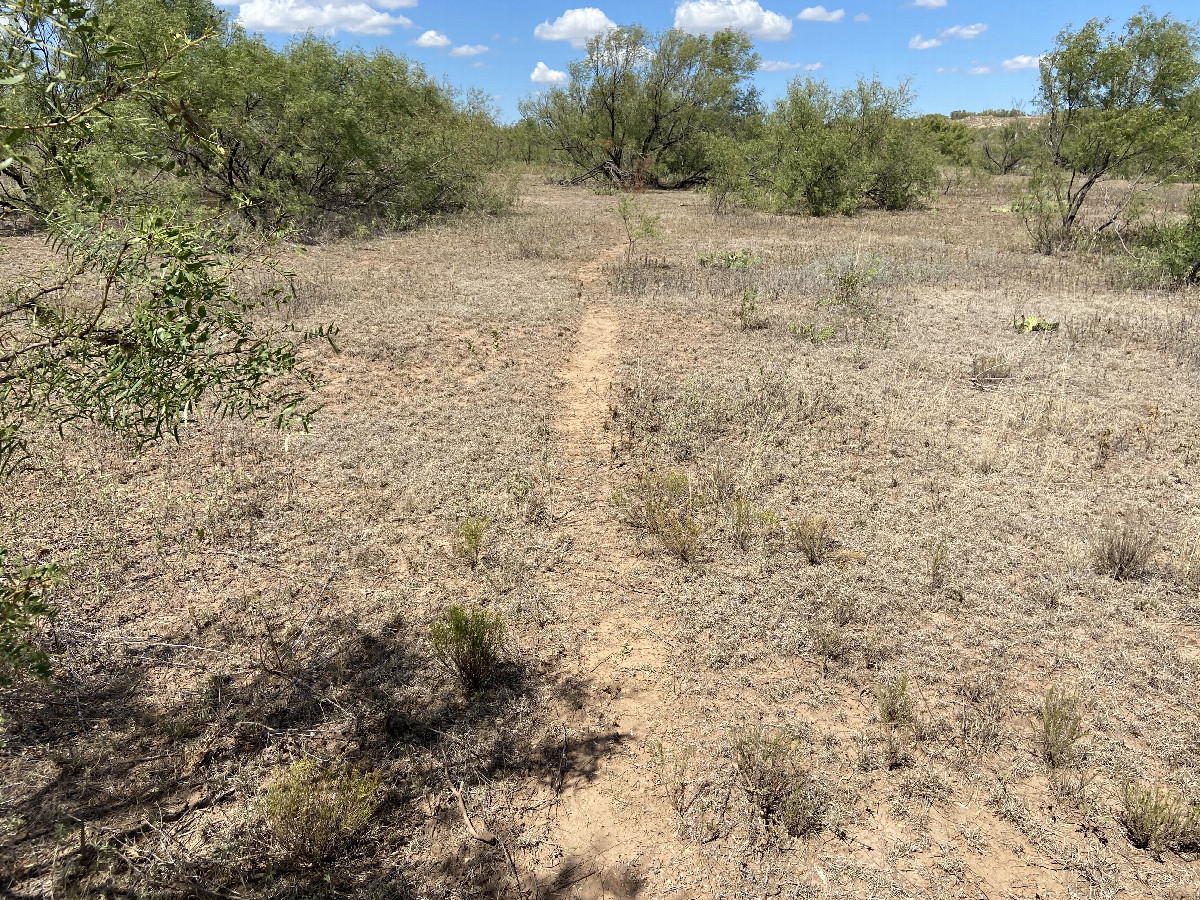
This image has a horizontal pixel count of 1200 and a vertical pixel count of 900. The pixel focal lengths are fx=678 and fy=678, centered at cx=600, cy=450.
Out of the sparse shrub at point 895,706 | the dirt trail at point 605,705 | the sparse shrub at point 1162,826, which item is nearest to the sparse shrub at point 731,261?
the dirt trail at point 605,705

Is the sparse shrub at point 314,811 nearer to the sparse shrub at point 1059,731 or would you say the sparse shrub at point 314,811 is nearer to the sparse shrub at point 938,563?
the sparse shrub at point 1059,731

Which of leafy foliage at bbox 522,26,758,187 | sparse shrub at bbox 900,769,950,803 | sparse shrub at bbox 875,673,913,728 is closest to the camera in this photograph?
sparse shrub at bbox 900,769,950,803

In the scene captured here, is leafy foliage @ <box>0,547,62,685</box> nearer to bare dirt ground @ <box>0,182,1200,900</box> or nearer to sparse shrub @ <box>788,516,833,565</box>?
bare dirt ground @ <box>0,182,1200,900</box>

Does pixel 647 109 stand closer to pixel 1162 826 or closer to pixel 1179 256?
pixel 1179 256

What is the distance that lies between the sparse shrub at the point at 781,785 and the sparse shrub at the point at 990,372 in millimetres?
5723

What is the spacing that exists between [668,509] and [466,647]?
2106 millimetres

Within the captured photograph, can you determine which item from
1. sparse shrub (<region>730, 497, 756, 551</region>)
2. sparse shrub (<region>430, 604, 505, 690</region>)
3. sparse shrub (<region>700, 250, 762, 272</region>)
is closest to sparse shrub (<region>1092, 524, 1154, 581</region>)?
sparse shrub (<region>730, 497, 756, 551</region>)

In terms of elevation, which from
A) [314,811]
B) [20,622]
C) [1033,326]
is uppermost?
[1033,326]

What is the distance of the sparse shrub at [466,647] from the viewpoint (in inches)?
144

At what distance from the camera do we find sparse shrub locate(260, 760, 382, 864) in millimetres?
2762

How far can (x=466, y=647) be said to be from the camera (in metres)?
3.68

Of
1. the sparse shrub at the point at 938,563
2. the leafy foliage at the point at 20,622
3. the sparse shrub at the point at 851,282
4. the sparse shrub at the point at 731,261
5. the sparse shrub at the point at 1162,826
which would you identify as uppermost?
the sparse shrub at the point at 731,261

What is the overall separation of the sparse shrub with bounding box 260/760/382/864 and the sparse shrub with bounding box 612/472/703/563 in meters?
2.53

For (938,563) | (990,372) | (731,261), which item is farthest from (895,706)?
(731,261)
